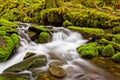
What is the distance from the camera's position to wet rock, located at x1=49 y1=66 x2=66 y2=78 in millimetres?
8139

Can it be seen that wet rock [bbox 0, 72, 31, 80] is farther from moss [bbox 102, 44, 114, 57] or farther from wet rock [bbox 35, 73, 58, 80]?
Answer: moss [bbox 102, 44, 114, 57]

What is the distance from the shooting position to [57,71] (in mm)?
8281

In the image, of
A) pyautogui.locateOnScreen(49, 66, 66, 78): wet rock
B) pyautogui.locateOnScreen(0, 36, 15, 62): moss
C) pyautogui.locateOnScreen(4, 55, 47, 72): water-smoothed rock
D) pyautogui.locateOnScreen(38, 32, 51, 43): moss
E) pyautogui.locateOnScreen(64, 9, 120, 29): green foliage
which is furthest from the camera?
pyautogui.locateOnScreen(64, 9, 120, 29): green foliage

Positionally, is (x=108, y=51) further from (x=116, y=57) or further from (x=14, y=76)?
(x=14, y=76)

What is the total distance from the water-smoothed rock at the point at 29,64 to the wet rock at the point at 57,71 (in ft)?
1.80

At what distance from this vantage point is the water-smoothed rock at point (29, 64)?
8.55 m

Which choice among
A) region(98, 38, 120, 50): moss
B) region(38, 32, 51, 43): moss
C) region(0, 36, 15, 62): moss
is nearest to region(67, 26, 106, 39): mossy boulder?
region(98, 38, 120, 50): moss

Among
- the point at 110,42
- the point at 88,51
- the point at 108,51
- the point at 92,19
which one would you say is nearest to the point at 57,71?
the point at 88,51

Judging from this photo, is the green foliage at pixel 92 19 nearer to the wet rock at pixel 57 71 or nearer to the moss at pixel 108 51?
the moss at pixel 108 51

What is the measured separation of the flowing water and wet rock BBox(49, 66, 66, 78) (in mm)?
189

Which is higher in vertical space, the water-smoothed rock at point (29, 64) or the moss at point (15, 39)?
the moss at point (15, 39)

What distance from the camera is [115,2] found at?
21.4 meters

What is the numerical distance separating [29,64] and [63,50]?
2.79 meters

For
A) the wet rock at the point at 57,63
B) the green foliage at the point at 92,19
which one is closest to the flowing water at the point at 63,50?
the wet rock at the point at 57,63
